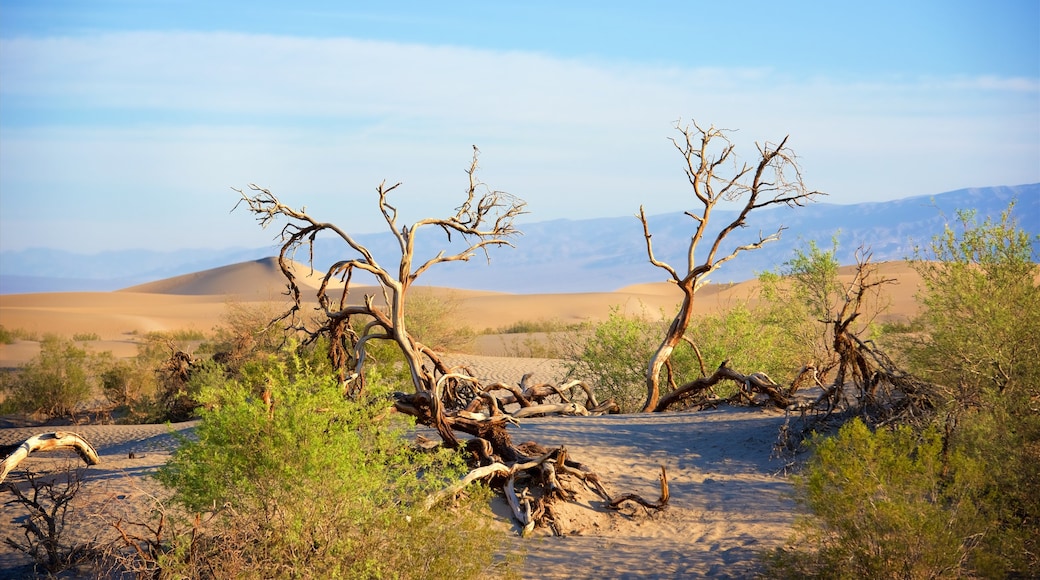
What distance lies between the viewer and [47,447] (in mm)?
9336

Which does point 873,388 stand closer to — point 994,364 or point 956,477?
point 994,364

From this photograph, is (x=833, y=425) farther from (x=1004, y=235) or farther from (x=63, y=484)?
(x=63, y=484)

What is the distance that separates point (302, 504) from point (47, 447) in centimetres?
500

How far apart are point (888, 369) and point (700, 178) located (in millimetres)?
4594

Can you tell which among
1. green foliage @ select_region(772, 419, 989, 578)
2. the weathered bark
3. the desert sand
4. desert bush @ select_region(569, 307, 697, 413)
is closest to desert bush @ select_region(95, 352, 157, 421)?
the desert sand

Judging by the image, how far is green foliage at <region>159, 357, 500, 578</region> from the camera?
567 centimetres

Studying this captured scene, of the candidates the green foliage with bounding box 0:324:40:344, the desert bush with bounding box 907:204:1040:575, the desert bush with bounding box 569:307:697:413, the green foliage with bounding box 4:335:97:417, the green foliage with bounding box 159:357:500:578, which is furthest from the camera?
the green foliage with bounding box 0:324:40:344

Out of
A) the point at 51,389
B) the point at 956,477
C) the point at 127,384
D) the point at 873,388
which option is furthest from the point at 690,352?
the point at 51,389

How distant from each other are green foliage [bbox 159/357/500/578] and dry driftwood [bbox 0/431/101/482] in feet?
9.63

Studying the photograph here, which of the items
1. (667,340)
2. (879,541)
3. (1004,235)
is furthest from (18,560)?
(1004,235)

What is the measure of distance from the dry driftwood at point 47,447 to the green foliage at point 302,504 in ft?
9.63

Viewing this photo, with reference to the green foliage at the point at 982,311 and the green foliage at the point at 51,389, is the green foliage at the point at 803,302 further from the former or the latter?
the green foliage at the point at 51,389

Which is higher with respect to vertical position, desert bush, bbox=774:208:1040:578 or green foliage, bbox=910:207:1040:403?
green foliage, bbox=910:207:1040:403

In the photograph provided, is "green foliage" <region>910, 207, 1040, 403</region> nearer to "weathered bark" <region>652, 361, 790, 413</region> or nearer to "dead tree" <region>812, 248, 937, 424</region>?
"dead tree" <region>812, 248, 937, 424</region>
